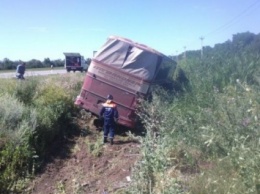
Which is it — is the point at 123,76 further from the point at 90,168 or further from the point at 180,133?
the point at 180,133

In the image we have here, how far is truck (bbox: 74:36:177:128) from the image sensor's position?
36.9 feet

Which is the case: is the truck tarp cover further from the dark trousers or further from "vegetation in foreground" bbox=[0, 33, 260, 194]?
the dark trousers

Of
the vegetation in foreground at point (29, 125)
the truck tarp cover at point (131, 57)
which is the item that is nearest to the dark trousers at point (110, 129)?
the vegetation in foreground at point (29, 125)

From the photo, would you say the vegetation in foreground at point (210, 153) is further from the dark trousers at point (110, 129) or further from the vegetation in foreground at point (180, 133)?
the dark trousers at point (110, 129)

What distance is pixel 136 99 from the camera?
11.1 m

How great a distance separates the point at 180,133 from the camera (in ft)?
24.3

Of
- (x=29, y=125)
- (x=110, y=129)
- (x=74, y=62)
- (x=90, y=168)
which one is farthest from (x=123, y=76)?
(x=74, y=62)

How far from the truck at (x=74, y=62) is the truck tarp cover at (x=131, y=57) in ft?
104

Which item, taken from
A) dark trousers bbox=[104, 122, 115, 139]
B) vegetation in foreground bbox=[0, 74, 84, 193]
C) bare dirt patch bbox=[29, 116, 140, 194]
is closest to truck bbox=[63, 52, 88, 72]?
vegetation in foreground bbox=[0, 74, 84, 193]

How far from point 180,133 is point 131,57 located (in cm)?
456

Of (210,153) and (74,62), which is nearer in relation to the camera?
(210,153)

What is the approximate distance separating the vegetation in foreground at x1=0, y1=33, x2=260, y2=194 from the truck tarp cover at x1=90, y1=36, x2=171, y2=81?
0.96m

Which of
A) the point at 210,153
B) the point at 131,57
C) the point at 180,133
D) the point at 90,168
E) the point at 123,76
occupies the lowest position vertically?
the point at 90,168

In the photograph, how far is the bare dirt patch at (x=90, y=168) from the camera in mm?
7884
